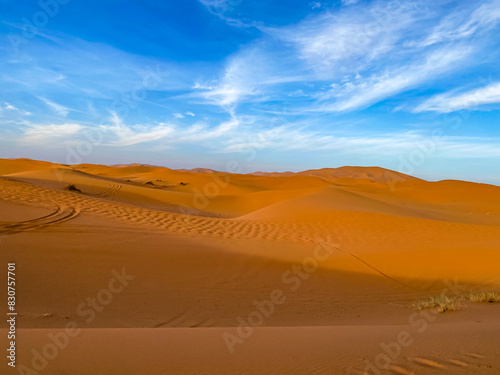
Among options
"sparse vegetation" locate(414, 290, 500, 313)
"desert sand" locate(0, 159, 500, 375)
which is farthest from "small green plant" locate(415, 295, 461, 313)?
"desert sand" locate(0, 159, 500, 375)

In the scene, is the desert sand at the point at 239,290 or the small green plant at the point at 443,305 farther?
the small green plant at the point at 443,305

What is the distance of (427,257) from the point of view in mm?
10492

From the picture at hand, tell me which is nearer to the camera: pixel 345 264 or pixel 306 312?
pixel 306 312

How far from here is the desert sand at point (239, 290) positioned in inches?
133

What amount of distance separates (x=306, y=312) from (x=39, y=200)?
11.0 m

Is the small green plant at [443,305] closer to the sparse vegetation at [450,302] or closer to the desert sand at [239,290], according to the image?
the sparse vegetation at [450,302]

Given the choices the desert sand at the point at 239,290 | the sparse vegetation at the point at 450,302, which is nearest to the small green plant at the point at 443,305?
the sparse vegetation at the point at 450,302

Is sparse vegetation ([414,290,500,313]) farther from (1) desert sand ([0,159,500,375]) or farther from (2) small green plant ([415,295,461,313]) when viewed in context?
(1) desert sand ([0,159,500,375])

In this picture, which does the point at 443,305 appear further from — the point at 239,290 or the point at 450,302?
the point at 239,290

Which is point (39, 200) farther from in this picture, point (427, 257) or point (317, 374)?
point (427, 257)

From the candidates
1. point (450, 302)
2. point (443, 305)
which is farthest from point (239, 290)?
point (450, 302)

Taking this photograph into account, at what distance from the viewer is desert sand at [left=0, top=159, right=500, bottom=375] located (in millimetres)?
3369

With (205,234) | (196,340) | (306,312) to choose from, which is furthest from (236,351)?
(205,234)

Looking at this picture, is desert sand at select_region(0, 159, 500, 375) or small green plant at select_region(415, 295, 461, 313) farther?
small green plant at select_region(415, 295, 461, 313)
